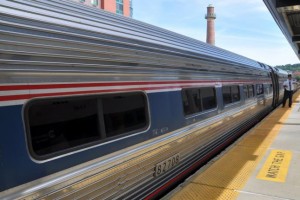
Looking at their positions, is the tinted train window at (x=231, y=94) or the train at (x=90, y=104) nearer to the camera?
the train at (x=90, y=104)

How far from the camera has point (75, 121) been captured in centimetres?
283

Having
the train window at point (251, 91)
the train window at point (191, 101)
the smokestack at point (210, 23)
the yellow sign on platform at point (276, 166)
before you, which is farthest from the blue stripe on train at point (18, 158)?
the smokestack at point (210, 23)

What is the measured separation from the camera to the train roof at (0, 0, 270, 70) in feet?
7.57

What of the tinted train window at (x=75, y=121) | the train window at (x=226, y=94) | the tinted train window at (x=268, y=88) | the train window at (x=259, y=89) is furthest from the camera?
the tinted train window at (x=268, y=88)

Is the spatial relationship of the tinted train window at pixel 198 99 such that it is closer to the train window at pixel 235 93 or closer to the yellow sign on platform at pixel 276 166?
the yellow sign on platform at pixel 276 166

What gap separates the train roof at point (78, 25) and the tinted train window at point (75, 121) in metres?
0.52

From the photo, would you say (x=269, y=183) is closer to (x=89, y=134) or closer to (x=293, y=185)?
(x=293, y=185)

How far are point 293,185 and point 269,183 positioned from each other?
313 millimetres

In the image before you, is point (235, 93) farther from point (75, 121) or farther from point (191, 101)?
point (75, 121)

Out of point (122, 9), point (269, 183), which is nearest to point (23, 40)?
point (269, 183)

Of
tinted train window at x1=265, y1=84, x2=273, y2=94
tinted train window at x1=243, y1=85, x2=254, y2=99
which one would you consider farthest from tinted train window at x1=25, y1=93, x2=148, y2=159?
tinted train window at x1=265, y1=84, x2=273, y2=94

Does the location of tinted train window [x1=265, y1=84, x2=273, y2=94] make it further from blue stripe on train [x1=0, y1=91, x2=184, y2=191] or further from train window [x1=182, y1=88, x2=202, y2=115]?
blue stripe on train [x1=0, y1=91, x2=184, y2=191]

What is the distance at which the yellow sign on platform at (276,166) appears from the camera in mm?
5057

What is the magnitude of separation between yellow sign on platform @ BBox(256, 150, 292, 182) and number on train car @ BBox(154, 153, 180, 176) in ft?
4.32
